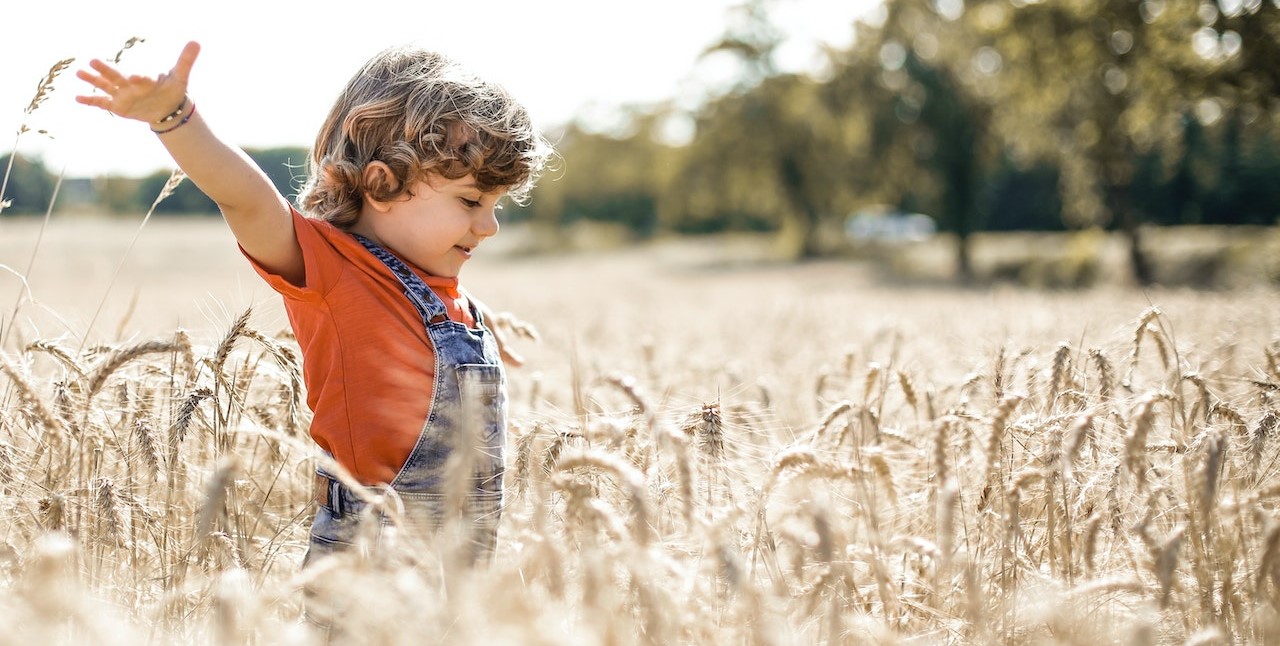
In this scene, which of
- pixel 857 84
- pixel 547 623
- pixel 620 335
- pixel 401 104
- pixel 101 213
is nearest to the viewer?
pixel 547 623

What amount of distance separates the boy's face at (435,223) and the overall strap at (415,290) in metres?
0.07

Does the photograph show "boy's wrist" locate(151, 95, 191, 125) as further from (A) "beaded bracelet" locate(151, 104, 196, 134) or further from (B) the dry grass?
(B) the dry grass

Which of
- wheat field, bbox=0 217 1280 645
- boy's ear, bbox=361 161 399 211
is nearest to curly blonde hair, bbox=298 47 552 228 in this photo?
boy's ear, bbox=361 161 399 211

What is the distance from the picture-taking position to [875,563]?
1.62m

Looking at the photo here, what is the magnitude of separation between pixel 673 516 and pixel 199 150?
1425 millimetres

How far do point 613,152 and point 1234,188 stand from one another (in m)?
44.8

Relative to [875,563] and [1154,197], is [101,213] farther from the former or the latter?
[875,563]

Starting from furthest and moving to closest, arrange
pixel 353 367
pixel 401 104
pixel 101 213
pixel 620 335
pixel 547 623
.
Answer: pixel 101 213, pixel 620 335, pixel 401 104, pixel 353 367, pixel 547 623

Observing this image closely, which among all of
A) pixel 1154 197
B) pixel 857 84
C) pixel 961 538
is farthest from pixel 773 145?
pixel 961 538

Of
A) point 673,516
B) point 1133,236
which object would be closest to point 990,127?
point 1133,236

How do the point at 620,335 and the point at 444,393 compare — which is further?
the point at 620,335

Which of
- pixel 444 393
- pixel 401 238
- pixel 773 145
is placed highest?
pixel 773 145

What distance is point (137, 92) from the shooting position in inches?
72.2

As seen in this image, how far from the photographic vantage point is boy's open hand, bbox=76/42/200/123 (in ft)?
6.00
